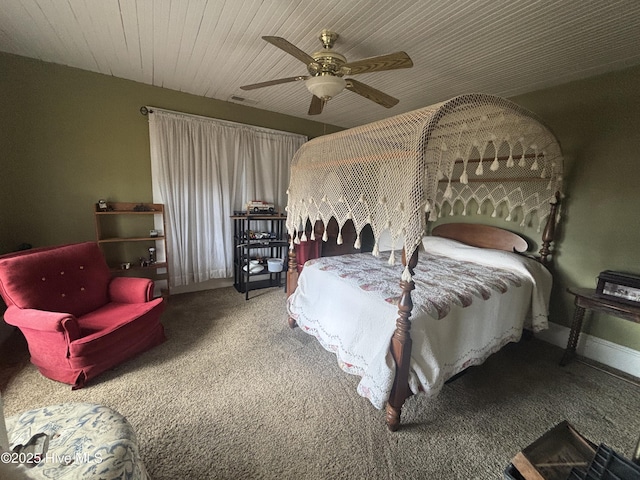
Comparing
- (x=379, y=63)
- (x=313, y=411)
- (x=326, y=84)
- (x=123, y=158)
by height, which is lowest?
(x=313, y=411)

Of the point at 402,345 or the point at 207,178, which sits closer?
the point at 402,345

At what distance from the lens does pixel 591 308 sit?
207cm

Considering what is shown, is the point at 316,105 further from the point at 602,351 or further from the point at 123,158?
the point at 602,351

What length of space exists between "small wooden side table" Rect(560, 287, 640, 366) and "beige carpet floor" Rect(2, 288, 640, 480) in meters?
0.18

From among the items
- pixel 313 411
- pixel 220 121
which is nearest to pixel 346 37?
pixel 220 121

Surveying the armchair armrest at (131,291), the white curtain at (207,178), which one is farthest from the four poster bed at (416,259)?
the white curtain at (207,178)

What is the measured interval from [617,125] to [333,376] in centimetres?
323

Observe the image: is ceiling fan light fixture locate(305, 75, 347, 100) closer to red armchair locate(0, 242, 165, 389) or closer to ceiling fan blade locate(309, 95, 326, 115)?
ceiling fan blade locate(309, 95, 326, 115)

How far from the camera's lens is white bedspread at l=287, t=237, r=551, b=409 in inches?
60.9

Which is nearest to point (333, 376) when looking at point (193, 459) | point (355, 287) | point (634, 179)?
point (355, 287)

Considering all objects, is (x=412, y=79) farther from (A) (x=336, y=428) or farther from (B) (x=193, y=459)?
(B) (x=193, y=459)

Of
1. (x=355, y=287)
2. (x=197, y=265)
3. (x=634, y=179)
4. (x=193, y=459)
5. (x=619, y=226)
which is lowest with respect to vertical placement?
(x=193, y=459)

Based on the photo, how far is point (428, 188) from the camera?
135cm

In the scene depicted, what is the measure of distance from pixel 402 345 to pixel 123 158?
3506 millimetres
